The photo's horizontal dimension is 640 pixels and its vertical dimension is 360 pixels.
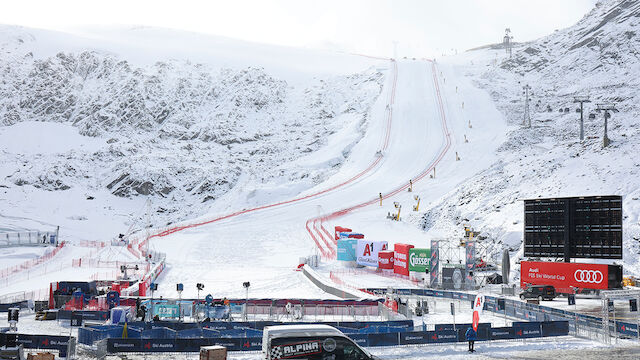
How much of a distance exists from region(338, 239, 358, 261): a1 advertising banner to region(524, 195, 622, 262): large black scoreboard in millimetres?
16738

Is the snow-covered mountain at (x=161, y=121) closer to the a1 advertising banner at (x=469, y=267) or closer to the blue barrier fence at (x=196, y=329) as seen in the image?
the a1 advertising banner at (x=469, y=267)

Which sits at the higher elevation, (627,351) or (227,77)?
(227,77)

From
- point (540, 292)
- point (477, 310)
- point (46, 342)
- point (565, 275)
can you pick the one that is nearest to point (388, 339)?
point (477, 310)

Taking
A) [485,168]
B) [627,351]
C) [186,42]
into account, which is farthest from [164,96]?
[627,351]

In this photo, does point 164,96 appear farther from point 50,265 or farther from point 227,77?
point 50,265

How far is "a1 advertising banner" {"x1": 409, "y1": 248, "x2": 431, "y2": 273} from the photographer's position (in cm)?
4409

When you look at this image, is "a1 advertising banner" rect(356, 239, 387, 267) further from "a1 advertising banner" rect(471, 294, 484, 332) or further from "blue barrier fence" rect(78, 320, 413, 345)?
"a1 advertising banner" rect(471, 294, 484, 332)

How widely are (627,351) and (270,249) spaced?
3838 cm

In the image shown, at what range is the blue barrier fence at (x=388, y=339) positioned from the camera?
66.8ft

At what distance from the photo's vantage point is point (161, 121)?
358 ft

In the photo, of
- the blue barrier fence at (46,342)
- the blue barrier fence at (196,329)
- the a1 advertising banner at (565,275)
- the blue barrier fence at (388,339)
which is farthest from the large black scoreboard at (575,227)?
the blue barrier fence at (46,342)

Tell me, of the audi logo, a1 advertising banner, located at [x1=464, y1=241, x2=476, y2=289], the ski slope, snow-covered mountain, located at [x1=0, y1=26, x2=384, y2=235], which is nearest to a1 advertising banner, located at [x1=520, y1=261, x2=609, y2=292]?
the audi logo

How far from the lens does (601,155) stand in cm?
5344

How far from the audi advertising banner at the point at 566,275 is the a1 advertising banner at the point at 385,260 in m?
12.2
